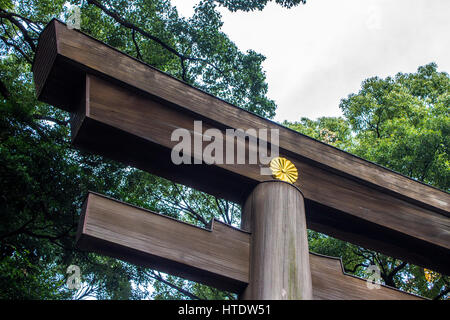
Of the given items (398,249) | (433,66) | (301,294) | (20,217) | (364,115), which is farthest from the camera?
(433,66)

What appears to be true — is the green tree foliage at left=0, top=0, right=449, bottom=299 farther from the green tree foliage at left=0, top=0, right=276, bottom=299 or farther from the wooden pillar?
the wooden pillar

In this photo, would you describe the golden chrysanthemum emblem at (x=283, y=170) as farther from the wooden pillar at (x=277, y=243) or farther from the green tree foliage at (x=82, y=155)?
the green tree foliage at (x=82, y=155)

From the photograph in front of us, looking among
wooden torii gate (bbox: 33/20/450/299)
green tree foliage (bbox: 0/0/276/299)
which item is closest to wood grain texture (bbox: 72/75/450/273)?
wooden torii gate (bbox: 33/20/450/299)

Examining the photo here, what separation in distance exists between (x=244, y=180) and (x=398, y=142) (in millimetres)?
6504

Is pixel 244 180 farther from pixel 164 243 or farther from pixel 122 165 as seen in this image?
pixel 122 165

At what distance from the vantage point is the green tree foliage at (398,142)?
7625mm

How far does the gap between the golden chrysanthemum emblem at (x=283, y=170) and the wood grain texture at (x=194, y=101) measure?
0.08m

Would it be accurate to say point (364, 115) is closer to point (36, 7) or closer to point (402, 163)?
point (402, 163)

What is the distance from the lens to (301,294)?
183 cm

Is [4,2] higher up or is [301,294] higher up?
[4,2]

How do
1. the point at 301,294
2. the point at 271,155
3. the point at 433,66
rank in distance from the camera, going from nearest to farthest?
1. the point at 301,294
2. the point at 271,155
3. the point at 433,66

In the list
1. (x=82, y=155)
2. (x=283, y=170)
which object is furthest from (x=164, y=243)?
(x=82, y=155)
